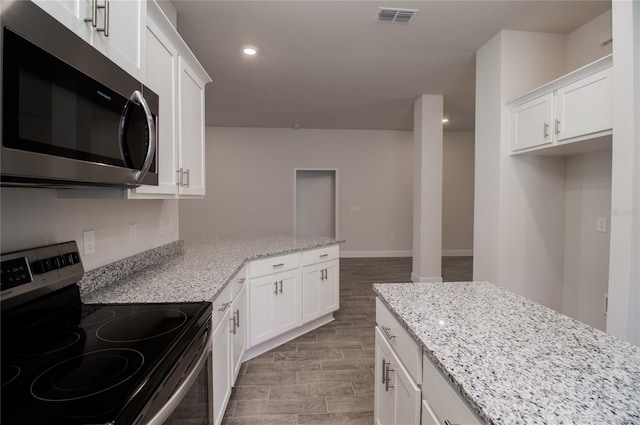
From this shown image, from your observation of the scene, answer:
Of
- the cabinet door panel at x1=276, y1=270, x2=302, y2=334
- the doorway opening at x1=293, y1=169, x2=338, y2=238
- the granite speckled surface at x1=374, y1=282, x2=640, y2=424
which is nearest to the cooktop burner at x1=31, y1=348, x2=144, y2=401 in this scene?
the granite speckled surface at x1=374, y1=282, x2=640, y2=424

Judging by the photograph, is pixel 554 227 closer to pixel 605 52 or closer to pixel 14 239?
pixel 605 52

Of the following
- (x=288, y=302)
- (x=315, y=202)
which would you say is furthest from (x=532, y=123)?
(x=315, y=202)

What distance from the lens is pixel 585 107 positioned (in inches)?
83.2

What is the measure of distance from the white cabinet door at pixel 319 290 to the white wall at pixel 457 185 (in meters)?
4.71

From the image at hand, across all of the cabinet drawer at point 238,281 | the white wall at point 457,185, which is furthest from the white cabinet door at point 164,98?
the white wall at point 457,185

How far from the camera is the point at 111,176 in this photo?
41.8 inches

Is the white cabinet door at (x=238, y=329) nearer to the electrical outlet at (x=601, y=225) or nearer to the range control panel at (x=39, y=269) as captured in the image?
the range control panel at (x=39, y=269)

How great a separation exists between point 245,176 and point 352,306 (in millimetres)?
4004

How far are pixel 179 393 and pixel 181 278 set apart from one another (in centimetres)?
86

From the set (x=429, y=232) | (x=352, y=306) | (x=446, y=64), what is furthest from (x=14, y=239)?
(x=429, y=232)

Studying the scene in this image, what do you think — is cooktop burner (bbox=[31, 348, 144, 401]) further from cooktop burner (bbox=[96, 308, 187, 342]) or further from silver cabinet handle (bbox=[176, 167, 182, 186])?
silver cabinet handle (bbox=[176, 167, 182, 186])

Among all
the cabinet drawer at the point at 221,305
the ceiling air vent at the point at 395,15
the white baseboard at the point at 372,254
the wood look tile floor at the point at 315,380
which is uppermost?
the ceiling air vent at the point at 395,15

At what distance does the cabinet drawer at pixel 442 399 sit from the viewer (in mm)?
766

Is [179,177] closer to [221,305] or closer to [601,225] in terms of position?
[221,305]
